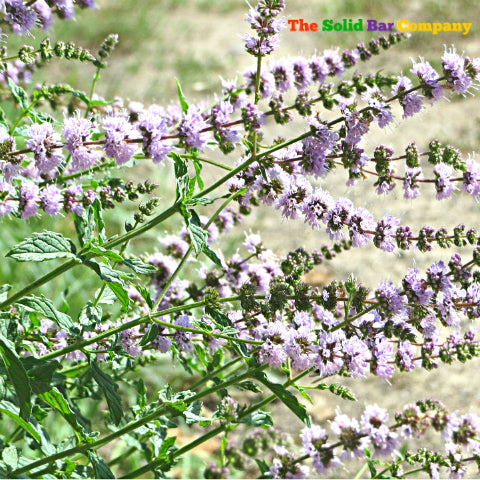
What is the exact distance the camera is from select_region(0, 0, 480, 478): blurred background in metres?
4.22

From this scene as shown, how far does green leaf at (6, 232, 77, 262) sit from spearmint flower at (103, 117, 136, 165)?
0.27 m

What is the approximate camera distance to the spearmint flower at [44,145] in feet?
6.33

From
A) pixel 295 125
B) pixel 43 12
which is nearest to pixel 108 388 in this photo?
pixel 43 12

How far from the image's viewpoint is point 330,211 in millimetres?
1962

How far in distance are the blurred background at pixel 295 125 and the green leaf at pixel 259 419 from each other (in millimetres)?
A: 1289

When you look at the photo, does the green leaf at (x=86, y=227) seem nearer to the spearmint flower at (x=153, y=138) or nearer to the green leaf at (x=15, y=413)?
the spearmint flower at (x=153, y=138)

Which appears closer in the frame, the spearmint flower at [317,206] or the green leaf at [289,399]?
the green leaf at [289,399]

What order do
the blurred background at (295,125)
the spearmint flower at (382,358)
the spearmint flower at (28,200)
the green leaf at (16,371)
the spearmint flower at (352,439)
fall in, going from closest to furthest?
1. the green leaf at (16,371)
2. the spearmint flower at (382,358)
3. the spearmint flower at (28,200)
4. the spearmint flower at (352,439)
5. the blurred background at (295,125)

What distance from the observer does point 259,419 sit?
2.29 m

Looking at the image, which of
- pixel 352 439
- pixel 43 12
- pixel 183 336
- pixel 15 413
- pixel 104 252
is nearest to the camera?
pixel 104 252

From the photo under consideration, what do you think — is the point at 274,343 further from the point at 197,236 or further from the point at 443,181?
the point at 443,181

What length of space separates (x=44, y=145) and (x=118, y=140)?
19 centimetres

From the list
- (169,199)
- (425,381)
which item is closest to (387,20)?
(169,199)

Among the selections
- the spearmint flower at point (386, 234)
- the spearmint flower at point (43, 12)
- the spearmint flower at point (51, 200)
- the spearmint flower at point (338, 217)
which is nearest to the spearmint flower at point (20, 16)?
the spearmint flower at point (43, 12)
